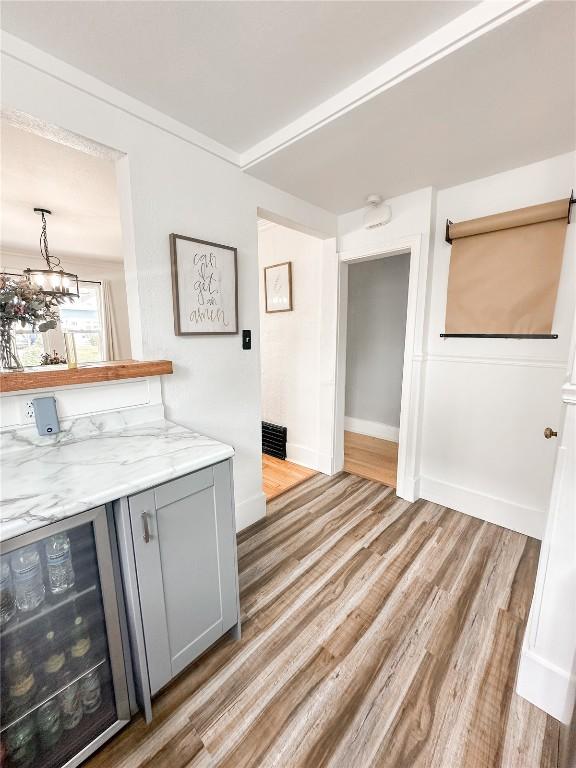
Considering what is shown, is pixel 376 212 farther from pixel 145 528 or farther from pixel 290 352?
pixel 145 528

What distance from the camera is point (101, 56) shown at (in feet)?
3.89

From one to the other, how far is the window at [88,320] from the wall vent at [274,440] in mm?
3534

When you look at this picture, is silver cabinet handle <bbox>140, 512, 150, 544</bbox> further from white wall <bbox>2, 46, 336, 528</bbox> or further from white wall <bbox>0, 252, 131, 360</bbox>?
white wall <bbox>0, 252, 131, 360</bbox>

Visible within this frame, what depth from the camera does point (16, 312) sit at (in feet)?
4.04

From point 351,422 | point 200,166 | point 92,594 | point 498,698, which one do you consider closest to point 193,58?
point 200,166

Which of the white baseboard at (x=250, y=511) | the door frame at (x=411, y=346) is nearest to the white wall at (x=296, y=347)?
the door frame at (x=411, y=346)

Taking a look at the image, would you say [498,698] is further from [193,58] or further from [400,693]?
[193,58]

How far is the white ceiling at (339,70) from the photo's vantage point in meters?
1.02

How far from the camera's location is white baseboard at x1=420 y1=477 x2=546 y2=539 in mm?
2004

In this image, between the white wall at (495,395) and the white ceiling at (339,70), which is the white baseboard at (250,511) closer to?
the white wall at (495,395)

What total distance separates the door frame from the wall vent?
3.55 feet

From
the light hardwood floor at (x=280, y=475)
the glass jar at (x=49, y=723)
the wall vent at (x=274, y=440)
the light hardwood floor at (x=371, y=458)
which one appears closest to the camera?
the glass jar at (x=49, y=723)

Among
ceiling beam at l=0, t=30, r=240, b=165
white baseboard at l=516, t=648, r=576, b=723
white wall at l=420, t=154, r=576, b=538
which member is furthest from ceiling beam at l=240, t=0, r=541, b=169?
white baseboard at l=516, t=648, r=576, b=723

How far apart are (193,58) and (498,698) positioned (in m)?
2.72
